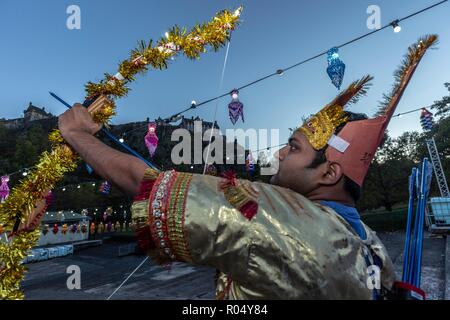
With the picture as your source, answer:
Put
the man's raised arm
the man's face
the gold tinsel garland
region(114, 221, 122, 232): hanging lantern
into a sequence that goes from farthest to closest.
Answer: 1. region(114, 221, 122, 232): hanging lantern
2. the gold tinsel garland
3. the man's face
4. the man's raised arm

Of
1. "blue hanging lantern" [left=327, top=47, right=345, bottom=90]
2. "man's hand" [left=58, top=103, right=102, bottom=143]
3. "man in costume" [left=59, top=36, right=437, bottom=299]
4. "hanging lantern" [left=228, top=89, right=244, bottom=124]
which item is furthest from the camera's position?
"hanging lantern" [left=228, top=89, right=244, bottom=124]

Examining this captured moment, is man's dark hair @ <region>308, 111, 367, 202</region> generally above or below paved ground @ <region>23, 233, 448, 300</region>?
above

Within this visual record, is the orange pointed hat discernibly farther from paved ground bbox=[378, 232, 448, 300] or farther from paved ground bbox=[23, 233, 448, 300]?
paved ground bbox=[23, 233, 448, 300]

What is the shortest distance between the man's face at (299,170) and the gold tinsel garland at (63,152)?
830mm

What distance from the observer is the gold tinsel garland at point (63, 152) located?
5.57ft

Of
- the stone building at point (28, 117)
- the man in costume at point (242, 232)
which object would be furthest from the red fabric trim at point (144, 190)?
the stone building at point (28, 117)

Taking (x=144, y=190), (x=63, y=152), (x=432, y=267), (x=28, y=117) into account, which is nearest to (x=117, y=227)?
(x=432, y=267)

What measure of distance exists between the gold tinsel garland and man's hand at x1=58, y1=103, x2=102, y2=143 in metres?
0.14

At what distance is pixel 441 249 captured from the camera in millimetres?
10453

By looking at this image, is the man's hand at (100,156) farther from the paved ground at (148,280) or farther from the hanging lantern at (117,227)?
the hanging lantern at (117,227)

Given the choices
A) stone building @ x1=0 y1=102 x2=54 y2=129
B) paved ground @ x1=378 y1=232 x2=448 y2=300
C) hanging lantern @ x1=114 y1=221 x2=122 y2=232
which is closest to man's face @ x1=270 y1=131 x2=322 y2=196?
paved ground @ x1=378 y1=232 x2=448 y2=300

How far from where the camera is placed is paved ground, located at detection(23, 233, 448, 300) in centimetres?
807

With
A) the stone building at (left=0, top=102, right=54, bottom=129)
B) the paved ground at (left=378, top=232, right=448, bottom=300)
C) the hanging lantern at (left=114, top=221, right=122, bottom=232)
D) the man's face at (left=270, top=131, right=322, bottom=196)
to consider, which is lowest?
the hanging lantern at (left=114, top=221, right=122, bottom=232)
